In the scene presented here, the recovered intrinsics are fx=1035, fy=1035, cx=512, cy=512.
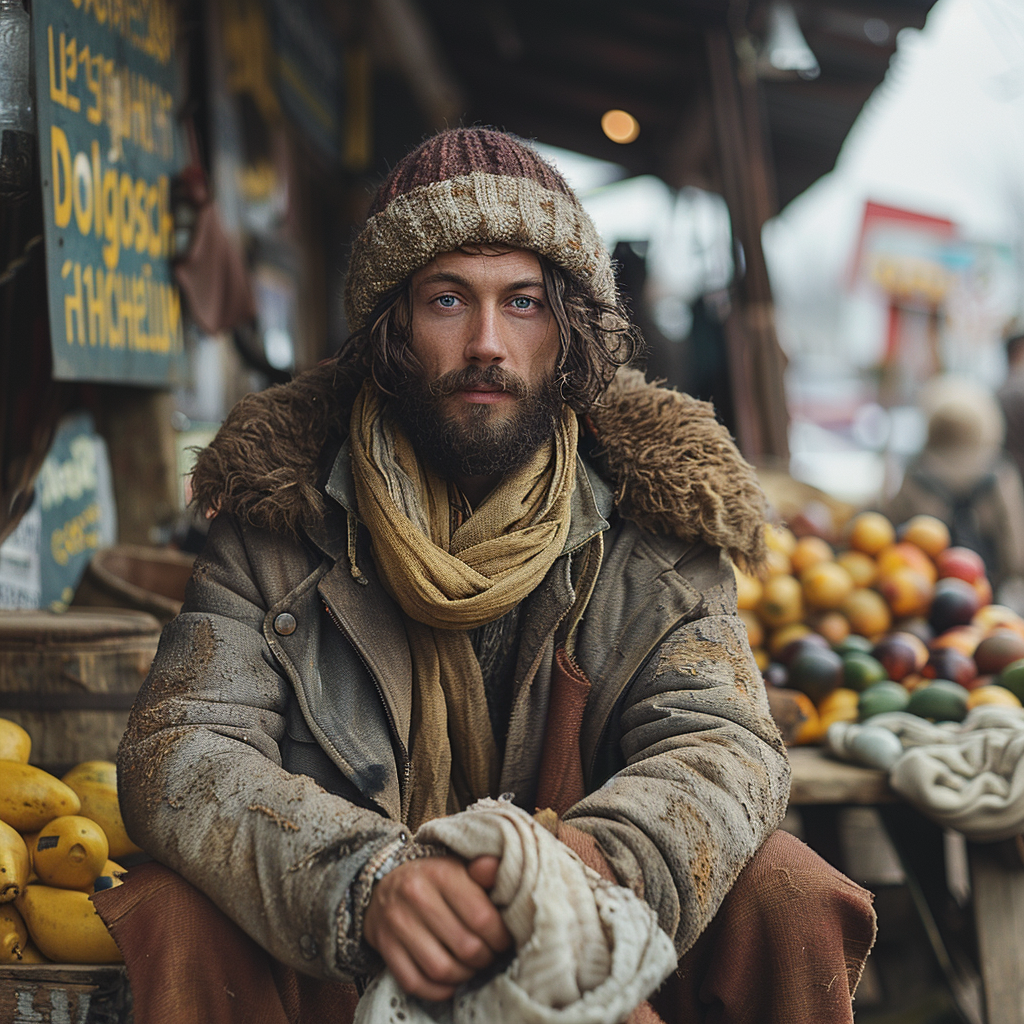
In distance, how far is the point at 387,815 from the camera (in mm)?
1800

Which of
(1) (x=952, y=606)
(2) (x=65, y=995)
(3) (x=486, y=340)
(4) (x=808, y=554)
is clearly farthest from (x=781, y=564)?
(2) (x=65, y=995)

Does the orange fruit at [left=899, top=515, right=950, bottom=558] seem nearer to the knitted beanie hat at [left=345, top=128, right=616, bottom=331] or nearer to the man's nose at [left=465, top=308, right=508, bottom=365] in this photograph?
the knitted beanie hat at [left=345, top=128, right=616, bottom=331]

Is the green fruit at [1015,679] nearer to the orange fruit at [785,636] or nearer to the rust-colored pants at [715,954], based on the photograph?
the orange fruit at [785,636]

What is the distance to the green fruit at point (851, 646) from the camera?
3017 millimetres

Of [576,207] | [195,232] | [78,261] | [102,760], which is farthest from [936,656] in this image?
[195,232]

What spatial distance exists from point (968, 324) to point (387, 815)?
1756 cm

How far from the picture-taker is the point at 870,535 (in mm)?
3512

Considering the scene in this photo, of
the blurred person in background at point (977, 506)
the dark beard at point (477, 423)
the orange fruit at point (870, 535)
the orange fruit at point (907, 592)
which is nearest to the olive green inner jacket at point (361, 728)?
the dark beard at point (477, 423)

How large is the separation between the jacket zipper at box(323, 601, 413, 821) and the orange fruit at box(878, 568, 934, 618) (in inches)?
77.0

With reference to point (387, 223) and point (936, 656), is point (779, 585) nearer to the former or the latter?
point (936, 656)

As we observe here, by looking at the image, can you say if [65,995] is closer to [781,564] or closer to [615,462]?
[615,462]

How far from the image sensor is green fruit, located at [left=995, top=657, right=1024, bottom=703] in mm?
2717

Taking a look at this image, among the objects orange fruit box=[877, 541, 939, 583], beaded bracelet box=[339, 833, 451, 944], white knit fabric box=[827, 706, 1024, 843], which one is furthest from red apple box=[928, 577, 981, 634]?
beaded bracelet box=[339, 833, 451, 944]

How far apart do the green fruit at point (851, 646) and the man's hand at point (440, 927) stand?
6.40 feet
